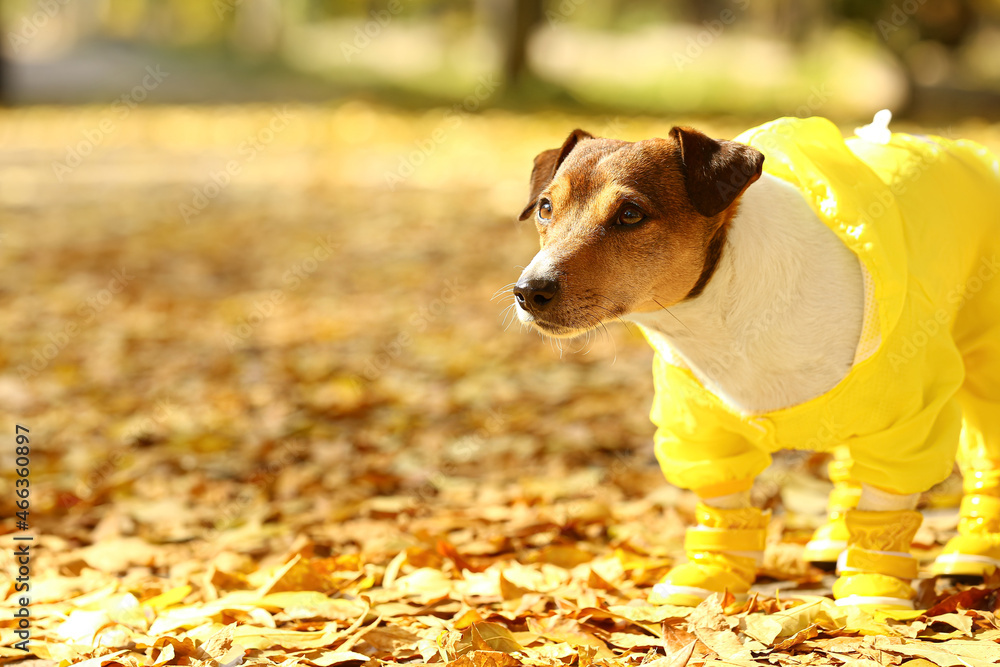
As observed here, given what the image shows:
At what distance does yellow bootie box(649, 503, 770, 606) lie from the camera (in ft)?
10.7

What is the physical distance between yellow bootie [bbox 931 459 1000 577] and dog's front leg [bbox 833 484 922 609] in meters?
0.30

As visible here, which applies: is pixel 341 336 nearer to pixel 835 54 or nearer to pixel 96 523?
pixel 96 523

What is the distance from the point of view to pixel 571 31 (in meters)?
34.8

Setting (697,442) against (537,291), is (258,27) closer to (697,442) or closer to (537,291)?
(697,442)

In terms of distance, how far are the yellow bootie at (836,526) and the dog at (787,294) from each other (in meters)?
0.43

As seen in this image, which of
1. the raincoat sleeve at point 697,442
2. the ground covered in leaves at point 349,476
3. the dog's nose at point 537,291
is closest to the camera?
the dog's nose at point 537,291

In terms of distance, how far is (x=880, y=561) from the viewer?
3.13 m

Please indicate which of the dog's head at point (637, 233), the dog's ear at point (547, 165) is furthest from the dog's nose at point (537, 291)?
the dog's ear at point (547, 165)

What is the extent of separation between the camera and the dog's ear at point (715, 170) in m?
2.74

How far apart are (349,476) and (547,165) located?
2303 millimetres

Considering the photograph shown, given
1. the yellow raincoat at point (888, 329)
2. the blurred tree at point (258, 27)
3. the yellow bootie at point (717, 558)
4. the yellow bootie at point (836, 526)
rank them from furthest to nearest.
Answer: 1. the blurred tree at point (258, 27)
2. the yellow bootie at point (836, 526)
3. the yellow bootie at point (717, 558)
4. the yellow raincoat at point (888, 329)

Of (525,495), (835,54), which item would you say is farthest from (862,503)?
(835,54)

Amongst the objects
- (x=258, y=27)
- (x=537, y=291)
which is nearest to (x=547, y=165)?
(x=537, y=291)

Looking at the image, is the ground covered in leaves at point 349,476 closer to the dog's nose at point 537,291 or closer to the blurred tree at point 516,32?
the dog's nose at point 537,291
